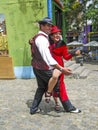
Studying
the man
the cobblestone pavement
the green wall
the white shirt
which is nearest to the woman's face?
the man

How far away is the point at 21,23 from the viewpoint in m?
11.0

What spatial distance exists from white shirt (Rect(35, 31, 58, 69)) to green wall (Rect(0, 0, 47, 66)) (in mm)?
5131

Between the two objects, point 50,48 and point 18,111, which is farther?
point 18,111

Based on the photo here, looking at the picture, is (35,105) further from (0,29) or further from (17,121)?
(0,29)

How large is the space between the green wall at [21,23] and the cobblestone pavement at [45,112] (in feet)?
6.41

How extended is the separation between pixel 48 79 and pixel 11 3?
5.88m

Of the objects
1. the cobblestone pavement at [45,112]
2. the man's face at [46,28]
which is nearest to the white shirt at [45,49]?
the man's face at [46,28]

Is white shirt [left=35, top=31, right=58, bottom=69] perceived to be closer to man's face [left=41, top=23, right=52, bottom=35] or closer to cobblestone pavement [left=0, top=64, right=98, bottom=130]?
man's face [left=41, top=23, right=52, bottom=35]

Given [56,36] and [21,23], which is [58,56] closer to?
[56,36]

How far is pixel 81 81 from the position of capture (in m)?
10.4

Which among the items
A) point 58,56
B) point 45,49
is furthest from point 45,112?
point 45,49

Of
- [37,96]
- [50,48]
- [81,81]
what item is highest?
[50,48]

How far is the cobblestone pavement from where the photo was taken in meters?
5.39

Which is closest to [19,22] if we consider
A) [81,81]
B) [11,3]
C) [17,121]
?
[11,3]
